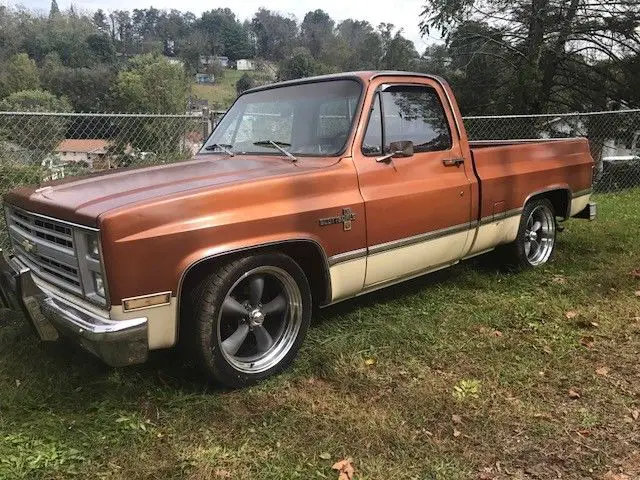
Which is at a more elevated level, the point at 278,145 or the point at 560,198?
the point at 278,145

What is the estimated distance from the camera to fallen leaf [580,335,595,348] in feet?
13.1

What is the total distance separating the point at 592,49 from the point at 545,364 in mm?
14005

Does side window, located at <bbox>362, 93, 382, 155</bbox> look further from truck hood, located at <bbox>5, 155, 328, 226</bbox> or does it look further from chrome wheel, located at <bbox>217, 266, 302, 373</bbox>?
chrome wheel, located at <bbox>217, 266, 302, 373</bbox>

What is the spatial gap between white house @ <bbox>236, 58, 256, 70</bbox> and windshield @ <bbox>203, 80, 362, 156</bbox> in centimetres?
7438

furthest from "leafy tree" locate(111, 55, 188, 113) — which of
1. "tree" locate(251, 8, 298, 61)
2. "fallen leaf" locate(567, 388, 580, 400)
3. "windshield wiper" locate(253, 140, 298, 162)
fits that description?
"fallen leaf" locate(567, 388, 580, 400)

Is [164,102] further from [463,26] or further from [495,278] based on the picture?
[495,278]

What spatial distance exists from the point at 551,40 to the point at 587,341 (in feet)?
44.2

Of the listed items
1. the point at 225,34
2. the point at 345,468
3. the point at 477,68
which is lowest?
the point at 345,468

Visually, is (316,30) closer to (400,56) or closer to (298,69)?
(298,69)

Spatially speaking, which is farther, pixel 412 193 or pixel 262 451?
pixel 412 193

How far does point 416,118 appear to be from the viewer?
4.48 m

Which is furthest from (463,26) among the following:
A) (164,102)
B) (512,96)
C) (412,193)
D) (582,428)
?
(164,102)

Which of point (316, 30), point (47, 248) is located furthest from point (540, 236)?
point (316, 30)

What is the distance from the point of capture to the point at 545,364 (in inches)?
146
